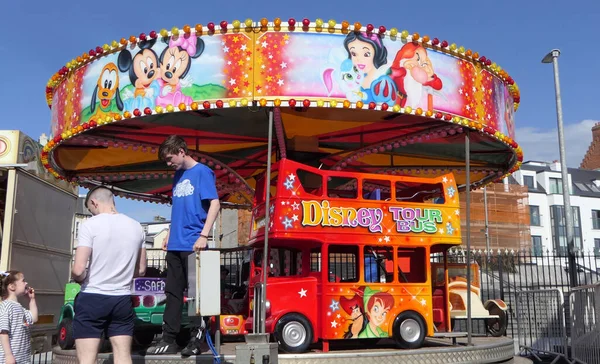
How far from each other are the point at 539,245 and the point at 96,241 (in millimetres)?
48447

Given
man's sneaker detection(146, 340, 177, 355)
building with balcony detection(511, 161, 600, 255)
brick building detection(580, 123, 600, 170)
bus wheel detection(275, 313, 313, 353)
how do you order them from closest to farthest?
man's sneaker detection(146, 340, 177, 355) → bus wheel detection(275, 313, 313, 353) → building with balcony detection(511, 161, 600, 255) → brick building detection(580, 123, 600, 170)

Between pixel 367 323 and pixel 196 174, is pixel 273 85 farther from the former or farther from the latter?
pixel 367 323

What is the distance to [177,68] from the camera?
7695mm

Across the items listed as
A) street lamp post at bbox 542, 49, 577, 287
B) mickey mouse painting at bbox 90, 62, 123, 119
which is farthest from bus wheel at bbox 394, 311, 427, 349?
street lamp post at bbox 542, 49, 577, 287

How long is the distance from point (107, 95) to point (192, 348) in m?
4.02

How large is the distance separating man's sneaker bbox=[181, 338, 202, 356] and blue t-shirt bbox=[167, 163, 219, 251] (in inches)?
36.4

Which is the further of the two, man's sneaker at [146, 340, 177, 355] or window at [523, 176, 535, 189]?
window at [523, 176, 535, 189]

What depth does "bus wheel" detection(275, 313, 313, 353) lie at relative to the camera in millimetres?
7254

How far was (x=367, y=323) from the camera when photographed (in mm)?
7688

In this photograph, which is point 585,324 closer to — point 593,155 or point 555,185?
point 555,185

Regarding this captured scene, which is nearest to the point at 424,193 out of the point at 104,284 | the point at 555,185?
the point at 104,284

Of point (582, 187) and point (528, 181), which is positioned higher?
point (528, 181)

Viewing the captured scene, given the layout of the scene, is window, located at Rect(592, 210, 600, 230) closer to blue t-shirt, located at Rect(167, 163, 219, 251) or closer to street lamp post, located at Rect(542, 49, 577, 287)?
street lamp post, located at Rect(542, 49, 577, 287)

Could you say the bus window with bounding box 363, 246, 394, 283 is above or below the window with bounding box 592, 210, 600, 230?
below
